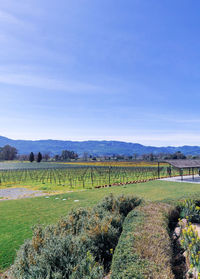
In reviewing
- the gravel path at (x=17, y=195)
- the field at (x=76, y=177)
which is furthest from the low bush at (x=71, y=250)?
the field at (x=76, y=177)

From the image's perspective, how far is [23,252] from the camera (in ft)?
10.0

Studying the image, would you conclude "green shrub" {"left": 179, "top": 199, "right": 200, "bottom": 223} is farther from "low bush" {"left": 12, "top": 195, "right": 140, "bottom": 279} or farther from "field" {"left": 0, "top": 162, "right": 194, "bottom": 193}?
"field" {"left": 0, "top": 162, "right": 194, "bottom": 193}

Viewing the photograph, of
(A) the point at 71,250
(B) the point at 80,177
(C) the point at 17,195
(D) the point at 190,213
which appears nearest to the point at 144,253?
(A) the point at 71,250

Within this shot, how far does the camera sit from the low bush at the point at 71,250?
249 centimetres

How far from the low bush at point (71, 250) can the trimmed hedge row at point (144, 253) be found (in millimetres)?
300

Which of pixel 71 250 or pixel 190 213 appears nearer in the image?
pixel 71 250

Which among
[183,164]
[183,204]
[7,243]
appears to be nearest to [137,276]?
[7,243]

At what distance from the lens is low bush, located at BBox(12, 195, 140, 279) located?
2.49 meters

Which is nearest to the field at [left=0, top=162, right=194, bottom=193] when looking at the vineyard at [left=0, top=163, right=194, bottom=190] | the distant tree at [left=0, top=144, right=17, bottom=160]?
the vineyard at [left=0, top=163, right=194, bottom=190]

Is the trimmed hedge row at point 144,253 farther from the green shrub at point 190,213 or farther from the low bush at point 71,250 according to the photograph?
the green shrub at point 190,213

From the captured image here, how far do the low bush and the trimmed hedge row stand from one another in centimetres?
30

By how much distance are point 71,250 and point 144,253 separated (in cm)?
106

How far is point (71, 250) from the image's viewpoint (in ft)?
9.52

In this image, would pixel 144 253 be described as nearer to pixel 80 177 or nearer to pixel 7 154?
pixel 80 177
